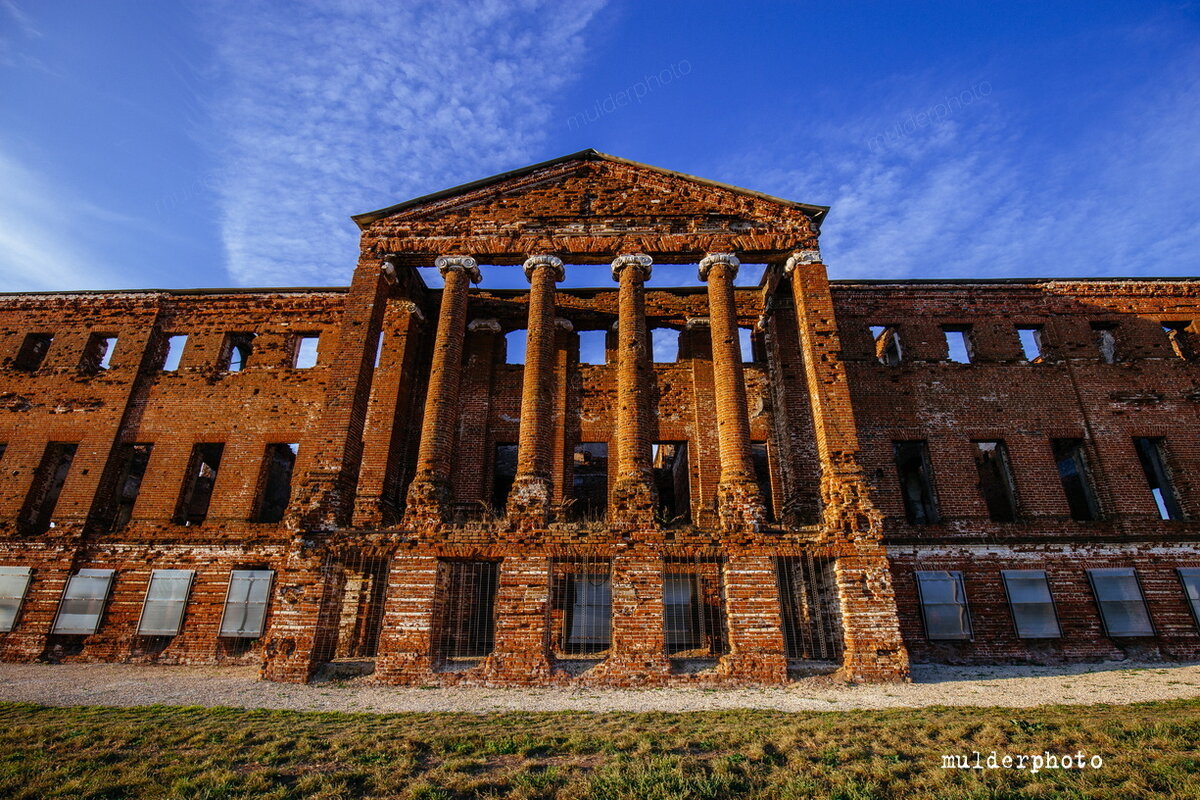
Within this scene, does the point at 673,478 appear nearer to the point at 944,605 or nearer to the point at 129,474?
the point at 944,605

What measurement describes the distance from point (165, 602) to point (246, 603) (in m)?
1.93

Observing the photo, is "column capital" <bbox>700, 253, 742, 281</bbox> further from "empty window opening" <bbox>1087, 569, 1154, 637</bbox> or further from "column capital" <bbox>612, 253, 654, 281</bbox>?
"empty window opening" <bbox>1087, 569, 1154, 637</bbox>

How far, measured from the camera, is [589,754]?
6.14m

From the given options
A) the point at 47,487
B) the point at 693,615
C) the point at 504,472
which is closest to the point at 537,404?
the point at 693,615

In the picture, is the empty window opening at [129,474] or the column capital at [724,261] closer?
the column capital at [724,261]

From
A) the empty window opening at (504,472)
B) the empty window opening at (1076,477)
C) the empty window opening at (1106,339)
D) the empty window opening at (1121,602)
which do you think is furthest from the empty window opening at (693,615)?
the empty window opening at (1106,339)

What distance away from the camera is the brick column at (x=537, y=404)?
11484 mm

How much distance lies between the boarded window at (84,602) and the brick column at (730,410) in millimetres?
14097

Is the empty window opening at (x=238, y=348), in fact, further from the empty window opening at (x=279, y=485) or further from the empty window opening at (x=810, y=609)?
the empty window opening at (x=810, y=609)

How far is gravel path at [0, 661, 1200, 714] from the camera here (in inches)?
342

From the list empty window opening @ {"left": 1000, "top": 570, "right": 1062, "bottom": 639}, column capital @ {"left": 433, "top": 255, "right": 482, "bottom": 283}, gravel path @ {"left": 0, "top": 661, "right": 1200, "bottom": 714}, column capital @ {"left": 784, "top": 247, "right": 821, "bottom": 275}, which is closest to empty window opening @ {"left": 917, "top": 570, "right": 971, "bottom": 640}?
empty window opening @ {"left": 1000, "top": 570, "right": 1062, "bottom": 639}

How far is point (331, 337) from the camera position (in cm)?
1675

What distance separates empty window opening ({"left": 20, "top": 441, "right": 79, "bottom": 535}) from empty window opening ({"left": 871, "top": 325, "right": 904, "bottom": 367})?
860 inches

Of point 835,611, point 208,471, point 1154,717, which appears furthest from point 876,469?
point 208,471
